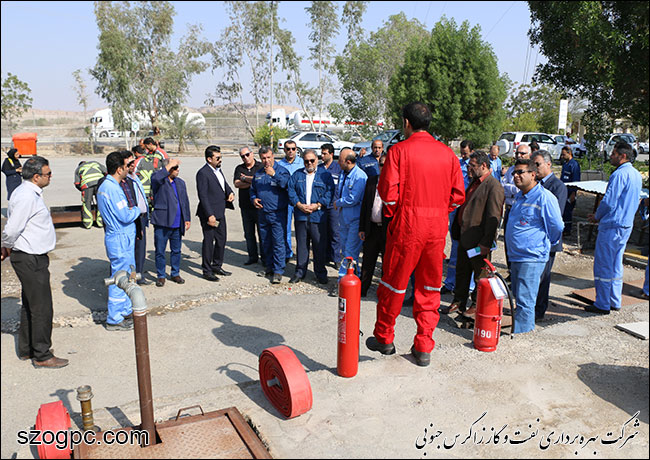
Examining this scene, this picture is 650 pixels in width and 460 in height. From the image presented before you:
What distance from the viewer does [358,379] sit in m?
4.34

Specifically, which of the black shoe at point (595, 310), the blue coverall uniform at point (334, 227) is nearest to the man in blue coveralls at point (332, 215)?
the blue coverall uniform at point (334, 227)

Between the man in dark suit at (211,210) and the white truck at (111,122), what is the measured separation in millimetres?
26202

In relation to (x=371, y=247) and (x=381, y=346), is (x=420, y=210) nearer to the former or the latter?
(x=381, y=346)

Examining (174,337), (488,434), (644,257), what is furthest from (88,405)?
(644,257)

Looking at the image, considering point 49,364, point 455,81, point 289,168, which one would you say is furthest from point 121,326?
point 455,81

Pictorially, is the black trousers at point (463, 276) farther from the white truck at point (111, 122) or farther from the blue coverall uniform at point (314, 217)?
the white truck at point (111, 122)

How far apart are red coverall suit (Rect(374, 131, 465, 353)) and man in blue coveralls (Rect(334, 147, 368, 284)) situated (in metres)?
2.70

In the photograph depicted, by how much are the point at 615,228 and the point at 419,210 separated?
11.7 ft

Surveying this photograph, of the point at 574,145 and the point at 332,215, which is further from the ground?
the point at 574,145

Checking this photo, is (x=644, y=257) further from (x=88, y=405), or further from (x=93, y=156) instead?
(x=93, y=156)

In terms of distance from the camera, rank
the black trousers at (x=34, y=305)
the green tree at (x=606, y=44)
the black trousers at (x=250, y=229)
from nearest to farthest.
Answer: the black trousers at (x=34, y=305)
the black trousers at (x=250, y=229)
the green tree at (x=606, y=44)

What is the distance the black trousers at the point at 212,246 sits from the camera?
8242 mm

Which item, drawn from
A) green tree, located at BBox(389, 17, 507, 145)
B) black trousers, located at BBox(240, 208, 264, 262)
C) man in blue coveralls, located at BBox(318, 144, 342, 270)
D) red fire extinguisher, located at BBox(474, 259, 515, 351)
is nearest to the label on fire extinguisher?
red fire extinguisher, located at BBox(474, 259, 515, 351)

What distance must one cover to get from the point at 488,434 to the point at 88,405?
109 inches
